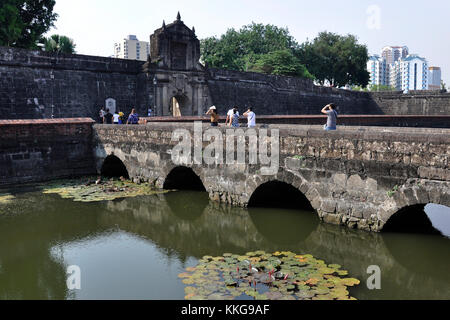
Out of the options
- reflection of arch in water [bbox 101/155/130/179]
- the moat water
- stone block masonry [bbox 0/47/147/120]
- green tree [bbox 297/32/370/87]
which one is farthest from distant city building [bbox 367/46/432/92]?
the moat water

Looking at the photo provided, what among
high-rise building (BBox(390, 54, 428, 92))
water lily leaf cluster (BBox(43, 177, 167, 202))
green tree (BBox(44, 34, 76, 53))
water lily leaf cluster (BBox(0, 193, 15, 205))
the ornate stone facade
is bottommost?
water lily leaf cluster (BBox(0, 193, 15, 205))

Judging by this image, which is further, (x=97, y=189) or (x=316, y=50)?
(x=316, y=50)

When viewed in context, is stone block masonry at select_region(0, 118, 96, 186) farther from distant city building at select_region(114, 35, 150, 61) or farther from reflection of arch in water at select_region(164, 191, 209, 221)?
distant city building at select_region(114, 35, 150, 61)

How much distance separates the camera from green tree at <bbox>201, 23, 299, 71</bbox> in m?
42.3

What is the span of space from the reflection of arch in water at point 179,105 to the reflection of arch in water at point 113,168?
8.97 m

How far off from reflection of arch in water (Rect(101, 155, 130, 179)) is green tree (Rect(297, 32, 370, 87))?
39156 mm

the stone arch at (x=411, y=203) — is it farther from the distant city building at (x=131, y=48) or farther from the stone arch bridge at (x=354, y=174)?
the distant city building at (x=131, y=48)

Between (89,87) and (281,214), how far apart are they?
13854 millimetres

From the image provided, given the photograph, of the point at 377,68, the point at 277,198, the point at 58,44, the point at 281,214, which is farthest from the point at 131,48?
the point at 281,214

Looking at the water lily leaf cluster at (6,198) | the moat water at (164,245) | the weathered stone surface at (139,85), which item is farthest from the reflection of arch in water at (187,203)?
the weathered stone surface at (139,85)

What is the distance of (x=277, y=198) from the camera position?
9.62 metres

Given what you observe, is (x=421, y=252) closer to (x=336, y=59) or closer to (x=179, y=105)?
(x=179, y=105)
